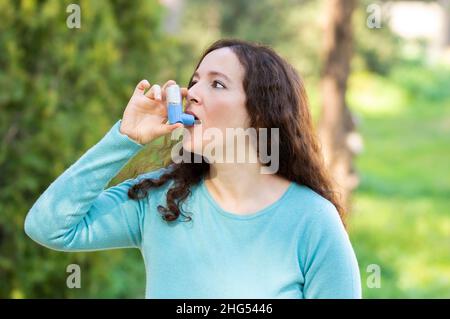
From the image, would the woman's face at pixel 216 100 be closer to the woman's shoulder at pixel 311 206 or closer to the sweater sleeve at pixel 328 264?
the woman's shoulder at pixel 311 206

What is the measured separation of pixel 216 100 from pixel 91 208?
15.9 inches

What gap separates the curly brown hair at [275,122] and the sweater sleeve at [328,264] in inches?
6.6

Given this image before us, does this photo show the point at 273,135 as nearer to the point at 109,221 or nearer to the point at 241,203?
the point at 241,203

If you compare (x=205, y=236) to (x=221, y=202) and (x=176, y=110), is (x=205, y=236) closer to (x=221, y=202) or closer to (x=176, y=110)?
(x=221, y=202)

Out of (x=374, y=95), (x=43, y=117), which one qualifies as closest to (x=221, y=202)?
(x=43, y=117)

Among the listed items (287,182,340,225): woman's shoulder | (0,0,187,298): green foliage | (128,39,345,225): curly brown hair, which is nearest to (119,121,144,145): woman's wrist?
(128,39,345,225): curly brown hair

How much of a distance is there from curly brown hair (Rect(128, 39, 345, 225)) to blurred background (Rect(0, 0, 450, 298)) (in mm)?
310

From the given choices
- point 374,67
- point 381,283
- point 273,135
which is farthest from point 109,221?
point 374,67

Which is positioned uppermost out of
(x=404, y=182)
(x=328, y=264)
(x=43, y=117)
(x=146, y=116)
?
(x=146, y=116)

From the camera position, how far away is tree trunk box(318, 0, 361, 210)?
6.79 metres

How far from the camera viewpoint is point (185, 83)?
670 cm

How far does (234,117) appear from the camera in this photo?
198 centimetres

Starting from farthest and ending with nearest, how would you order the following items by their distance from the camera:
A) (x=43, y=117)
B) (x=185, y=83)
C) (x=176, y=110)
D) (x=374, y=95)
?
(x=374, y=95)
(x=185, y=83)
(x=43, y=117)
(x=176, y=110)
